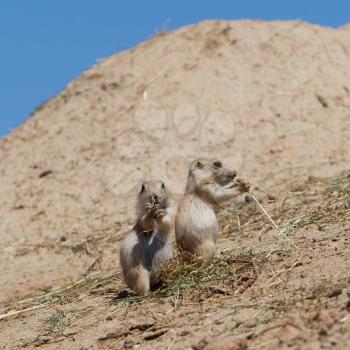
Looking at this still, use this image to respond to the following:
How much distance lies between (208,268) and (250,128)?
8801 millimetres

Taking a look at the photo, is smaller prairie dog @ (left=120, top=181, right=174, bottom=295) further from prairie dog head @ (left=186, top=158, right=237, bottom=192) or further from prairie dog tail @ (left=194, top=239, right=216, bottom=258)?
prairie dog head @ (left=186, top=158, right=237, bottom=192)

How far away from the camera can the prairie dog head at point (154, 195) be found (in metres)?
7.91

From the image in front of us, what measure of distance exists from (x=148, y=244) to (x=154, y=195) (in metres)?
0.51

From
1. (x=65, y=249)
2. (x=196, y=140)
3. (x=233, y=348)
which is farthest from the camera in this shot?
(x=196, y=140)

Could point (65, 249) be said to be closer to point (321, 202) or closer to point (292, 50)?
point (321, 202)

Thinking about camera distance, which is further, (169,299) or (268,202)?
(268,202)

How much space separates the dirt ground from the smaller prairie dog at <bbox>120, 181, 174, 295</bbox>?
17cm

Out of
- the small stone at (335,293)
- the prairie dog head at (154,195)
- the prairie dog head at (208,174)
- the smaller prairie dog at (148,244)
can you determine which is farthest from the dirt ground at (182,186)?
the prairie dog head at (208,174)

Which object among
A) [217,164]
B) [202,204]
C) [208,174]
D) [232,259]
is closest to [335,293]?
[232,259]

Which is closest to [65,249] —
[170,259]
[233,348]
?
[170,259]

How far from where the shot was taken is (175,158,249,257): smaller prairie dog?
8125 mm

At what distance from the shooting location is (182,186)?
1509 cm

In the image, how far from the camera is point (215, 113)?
16.7 m

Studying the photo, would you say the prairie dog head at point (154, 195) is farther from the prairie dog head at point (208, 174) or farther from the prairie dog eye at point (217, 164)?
the prairie dog eye at point (217, 164)
